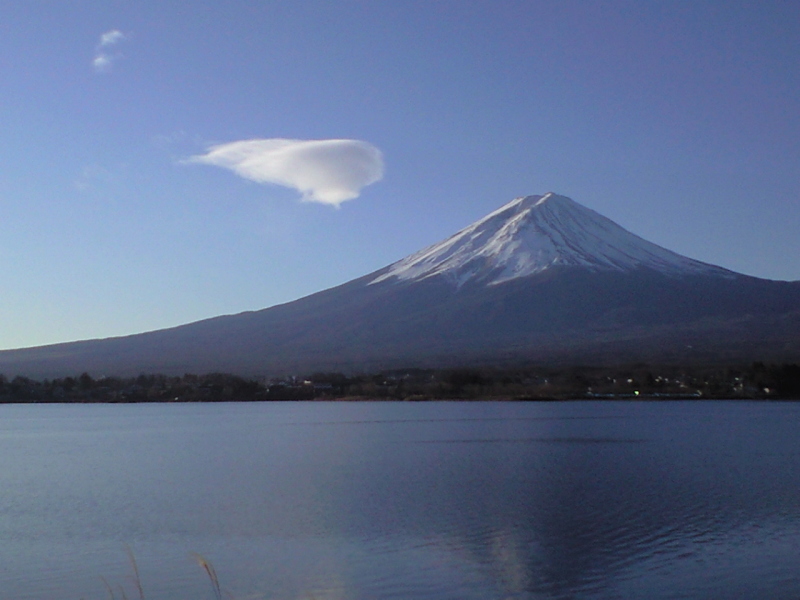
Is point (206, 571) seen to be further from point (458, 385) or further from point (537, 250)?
point (537, 250)

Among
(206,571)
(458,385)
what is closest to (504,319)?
(458,385)

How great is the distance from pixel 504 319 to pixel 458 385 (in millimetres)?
32098

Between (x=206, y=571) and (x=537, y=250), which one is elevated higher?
(x=537, y=250)

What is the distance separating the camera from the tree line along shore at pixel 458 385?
59156mm

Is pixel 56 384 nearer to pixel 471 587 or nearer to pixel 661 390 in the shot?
pixel 661 390

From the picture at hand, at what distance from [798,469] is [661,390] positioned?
41846 millimetres

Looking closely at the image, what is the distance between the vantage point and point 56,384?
241ft

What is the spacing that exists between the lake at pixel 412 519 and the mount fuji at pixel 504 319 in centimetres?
4783

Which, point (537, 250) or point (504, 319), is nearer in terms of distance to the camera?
point (504, 319)

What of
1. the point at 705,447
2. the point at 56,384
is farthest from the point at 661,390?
the point at 56,384

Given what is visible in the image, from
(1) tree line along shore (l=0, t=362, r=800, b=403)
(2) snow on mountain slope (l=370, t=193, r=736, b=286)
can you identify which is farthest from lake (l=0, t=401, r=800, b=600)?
(2) snow on mountain slope (l=370, t=193, r=736, b=286)

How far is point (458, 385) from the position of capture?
204 feet

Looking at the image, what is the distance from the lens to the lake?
10195mm

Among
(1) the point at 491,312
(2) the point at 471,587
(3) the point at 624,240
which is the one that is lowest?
(2) the point at 471,587
